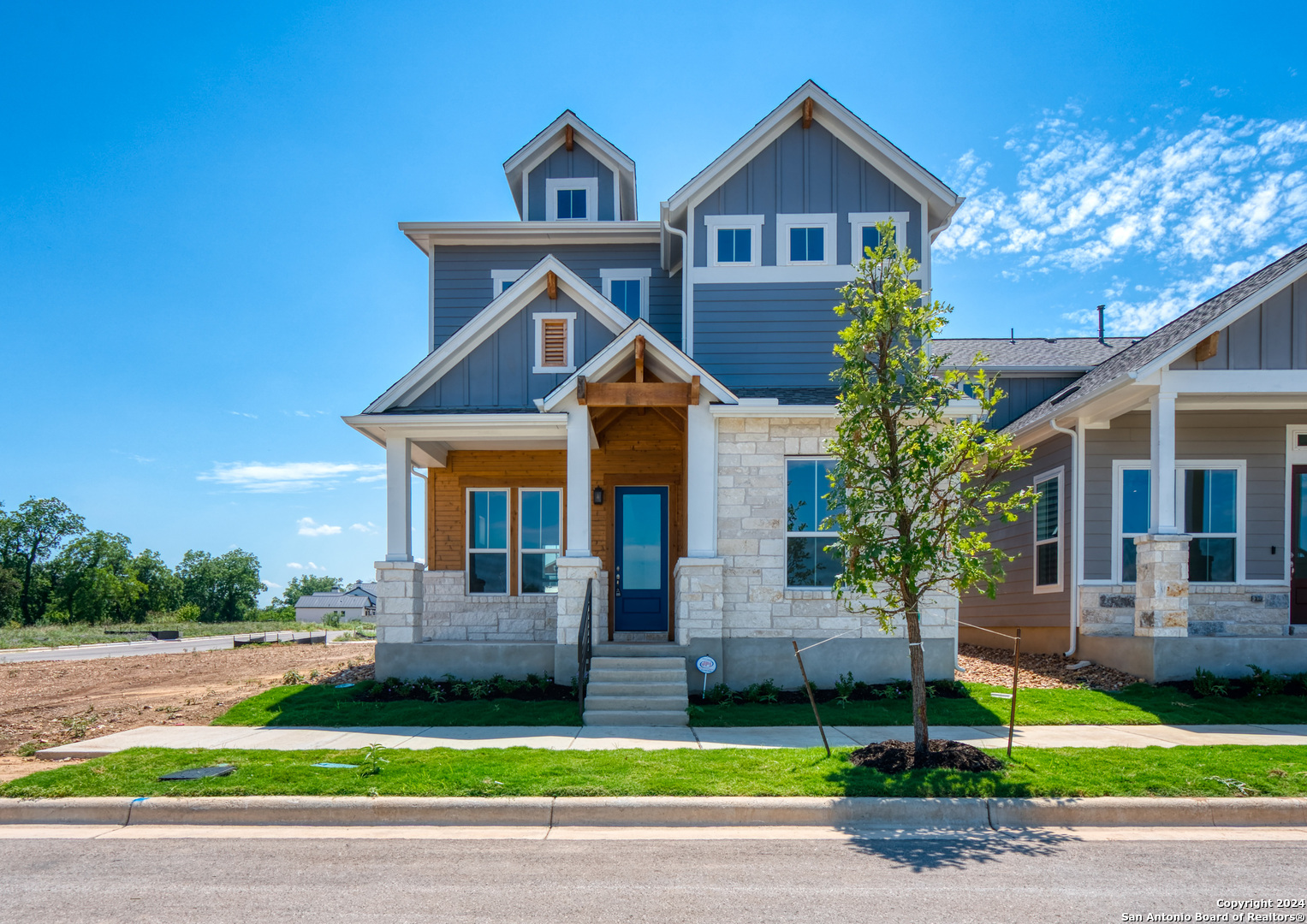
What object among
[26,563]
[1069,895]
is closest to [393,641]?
[1069,895]

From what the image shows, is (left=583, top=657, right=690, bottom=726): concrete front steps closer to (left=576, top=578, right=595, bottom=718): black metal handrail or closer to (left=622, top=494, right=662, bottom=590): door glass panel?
(left=576, top=578, right=595, bottom=718): black metal handrail

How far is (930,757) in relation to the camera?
24.1 ft

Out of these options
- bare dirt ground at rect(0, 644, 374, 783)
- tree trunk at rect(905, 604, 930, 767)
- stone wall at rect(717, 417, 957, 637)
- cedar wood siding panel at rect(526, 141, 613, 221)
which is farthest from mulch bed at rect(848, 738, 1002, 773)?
cedar wood siding panel at rect(526, 141, 613, 221)

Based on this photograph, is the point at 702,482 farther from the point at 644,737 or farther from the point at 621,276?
the point at 621,276

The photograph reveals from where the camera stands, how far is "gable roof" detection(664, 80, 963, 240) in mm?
13250

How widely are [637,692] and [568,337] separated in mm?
5798

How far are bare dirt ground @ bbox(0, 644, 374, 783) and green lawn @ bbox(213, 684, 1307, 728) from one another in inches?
51.1

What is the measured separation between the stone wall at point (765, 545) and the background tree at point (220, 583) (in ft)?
271

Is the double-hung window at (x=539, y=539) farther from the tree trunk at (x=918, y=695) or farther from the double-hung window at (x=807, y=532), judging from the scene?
the tree trunk at (x=918, y=695)

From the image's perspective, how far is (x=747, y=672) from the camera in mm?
11469

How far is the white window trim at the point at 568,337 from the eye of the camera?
13180 mm

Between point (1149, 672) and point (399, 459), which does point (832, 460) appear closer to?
point (1149, 672)

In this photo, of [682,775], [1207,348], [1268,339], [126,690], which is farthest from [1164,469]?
[126,690]

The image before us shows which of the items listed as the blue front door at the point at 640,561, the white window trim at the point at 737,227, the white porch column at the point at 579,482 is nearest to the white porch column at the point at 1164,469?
the white window trim at the point at 737,227
